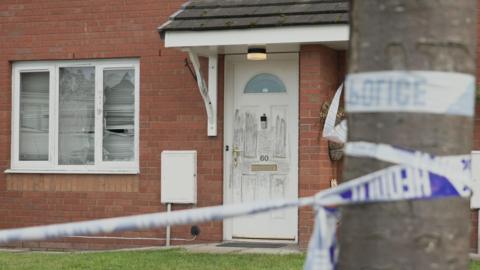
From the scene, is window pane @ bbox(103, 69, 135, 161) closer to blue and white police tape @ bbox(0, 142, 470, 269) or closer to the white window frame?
the white window frame

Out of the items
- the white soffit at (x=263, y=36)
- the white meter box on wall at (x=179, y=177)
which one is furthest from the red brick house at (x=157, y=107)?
the white meter box on wall at (x=179, y=177)

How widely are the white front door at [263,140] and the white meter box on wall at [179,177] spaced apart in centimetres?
46

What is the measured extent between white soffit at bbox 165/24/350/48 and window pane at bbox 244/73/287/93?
1.07 m

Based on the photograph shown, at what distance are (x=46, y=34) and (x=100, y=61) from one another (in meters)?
0.90

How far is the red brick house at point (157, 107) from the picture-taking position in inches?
437

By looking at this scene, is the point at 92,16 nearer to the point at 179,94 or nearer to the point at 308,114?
the point at 179,94

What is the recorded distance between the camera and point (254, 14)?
10875mm

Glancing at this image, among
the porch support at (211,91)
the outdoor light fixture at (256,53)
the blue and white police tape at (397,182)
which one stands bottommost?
the blue and white police tape at (397,182)

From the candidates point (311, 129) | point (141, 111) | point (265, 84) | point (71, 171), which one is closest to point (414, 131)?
point (311, 129)

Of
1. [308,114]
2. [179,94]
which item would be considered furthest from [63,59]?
[308,114]

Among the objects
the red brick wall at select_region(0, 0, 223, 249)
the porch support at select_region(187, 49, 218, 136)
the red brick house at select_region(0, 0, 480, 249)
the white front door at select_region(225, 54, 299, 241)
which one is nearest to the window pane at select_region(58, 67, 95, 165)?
the red brick house at select_region(0, 0, 480, 249)

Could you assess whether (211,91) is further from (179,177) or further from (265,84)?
(179,177)

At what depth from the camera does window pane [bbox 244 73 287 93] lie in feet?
38.8

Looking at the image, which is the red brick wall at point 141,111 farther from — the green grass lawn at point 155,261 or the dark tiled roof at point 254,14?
the green grass lawn at point 155,261
